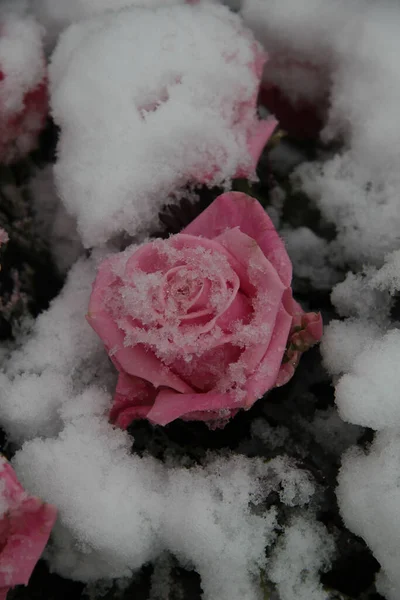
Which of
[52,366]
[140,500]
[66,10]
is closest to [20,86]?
[66,10]

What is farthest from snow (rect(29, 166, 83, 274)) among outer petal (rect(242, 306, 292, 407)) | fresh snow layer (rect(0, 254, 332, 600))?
outer petal (rect(242, 306, 292, 407))

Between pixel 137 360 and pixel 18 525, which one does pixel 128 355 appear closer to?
pixel 137 360

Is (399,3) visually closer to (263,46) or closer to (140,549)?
(263,46)

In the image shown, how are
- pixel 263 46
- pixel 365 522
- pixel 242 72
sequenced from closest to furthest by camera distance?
pixel 365 522 < pixel 242 72 < pixel 263 46

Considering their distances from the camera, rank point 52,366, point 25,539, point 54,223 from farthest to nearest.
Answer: point 54,223, point 52,366, point 25,539

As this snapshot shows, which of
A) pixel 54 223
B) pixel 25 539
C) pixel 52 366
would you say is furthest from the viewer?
pixel 54 223

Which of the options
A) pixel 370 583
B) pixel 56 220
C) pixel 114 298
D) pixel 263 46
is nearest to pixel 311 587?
pixel 370 583
